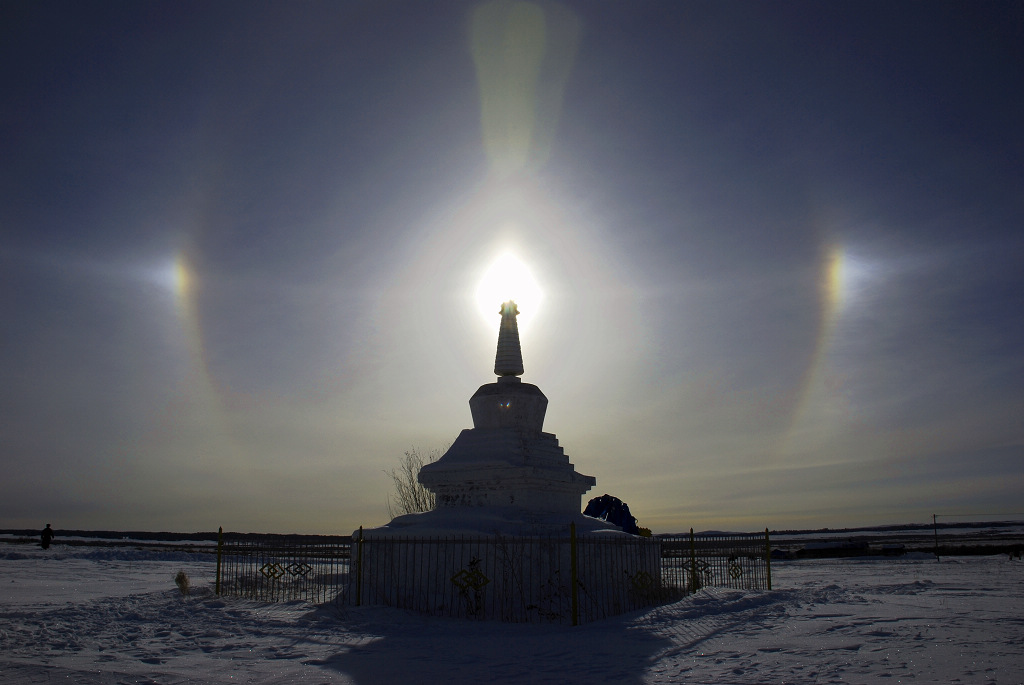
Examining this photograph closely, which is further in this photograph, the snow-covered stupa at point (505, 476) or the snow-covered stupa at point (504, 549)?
the snow-covered stupa at point (505, 476)

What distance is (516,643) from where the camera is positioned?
1179 centimetres

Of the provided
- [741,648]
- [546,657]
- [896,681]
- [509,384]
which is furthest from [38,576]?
[896,681]

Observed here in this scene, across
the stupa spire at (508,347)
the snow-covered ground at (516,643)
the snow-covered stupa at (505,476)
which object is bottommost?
the snow-covered ground at (516,643)

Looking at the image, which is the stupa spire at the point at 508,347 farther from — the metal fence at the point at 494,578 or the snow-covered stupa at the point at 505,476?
the metal fence at the point at 494,578

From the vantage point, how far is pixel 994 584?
22.6 metres

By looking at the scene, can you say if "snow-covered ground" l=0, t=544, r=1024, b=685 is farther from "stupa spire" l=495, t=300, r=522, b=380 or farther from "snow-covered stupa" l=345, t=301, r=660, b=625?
"stupa spire" l=495, t=300, r=522, b=380

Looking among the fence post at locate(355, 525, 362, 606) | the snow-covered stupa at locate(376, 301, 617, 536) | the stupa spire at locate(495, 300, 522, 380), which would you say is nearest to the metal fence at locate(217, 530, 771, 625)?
the fence post at locate(355, 525, 362, 606)

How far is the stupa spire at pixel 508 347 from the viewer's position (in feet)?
75.4

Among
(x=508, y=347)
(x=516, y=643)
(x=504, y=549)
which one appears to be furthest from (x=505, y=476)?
(x=516, y=643)

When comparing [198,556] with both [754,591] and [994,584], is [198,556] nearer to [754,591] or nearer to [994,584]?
[754,591]

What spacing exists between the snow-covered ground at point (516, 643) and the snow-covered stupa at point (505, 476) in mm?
3439

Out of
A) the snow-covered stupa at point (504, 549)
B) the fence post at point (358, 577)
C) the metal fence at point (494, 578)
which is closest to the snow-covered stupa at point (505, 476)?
the snow-covered stupa at point (504, 549)

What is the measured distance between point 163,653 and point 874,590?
19600 millimetres

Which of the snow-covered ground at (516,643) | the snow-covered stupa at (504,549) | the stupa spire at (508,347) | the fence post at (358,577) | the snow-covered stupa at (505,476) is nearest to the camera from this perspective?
the snow-covered ground at (516,643)
